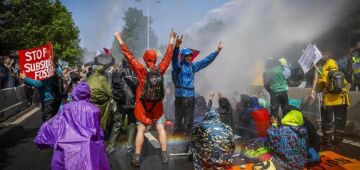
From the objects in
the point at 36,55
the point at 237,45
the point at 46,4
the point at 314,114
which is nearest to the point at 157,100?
the point at 36,55

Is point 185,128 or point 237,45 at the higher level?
point 237,45

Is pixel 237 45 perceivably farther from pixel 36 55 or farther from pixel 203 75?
pixel 36 55

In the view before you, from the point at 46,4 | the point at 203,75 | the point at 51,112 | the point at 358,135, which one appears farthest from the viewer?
the point at 46,4

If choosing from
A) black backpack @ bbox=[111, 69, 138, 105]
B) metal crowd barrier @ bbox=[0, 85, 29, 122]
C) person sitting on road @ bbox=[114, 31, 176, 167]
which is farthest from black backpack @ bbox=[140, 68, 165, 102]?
metal crowd barrier @ bbox=[0, 85, 29, 122]

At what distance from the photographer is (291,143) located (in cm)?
486

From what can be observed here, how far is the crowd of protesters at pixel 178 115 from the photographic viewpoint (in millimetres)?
3977

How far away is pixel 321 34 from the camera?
2081 centimetres

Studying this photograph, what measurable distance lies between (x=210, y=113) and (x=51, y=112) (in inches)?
175

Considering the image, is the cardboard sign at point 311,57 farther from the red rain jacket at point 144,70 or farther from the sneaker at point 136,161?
the sneaker at point 136,161

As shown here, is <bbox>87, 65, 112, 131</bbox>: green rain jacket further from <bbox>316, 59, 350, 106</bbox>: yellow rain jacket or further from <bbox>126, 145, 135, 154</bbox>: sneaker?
<bbox>316, 59, 350, 106</bbox>: yellow rain jacket

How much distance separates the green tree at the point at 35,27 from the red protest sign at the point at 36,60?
2860 cm

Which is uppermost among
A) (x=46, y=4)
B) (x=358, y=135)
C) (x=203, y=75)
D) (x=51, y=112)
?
(x=46, y=4)

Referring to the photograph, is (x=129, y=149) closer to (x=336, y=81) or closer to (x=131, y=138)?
(x=131, y=138)

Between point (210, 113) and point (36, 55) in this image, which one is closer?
point (210, 113)
